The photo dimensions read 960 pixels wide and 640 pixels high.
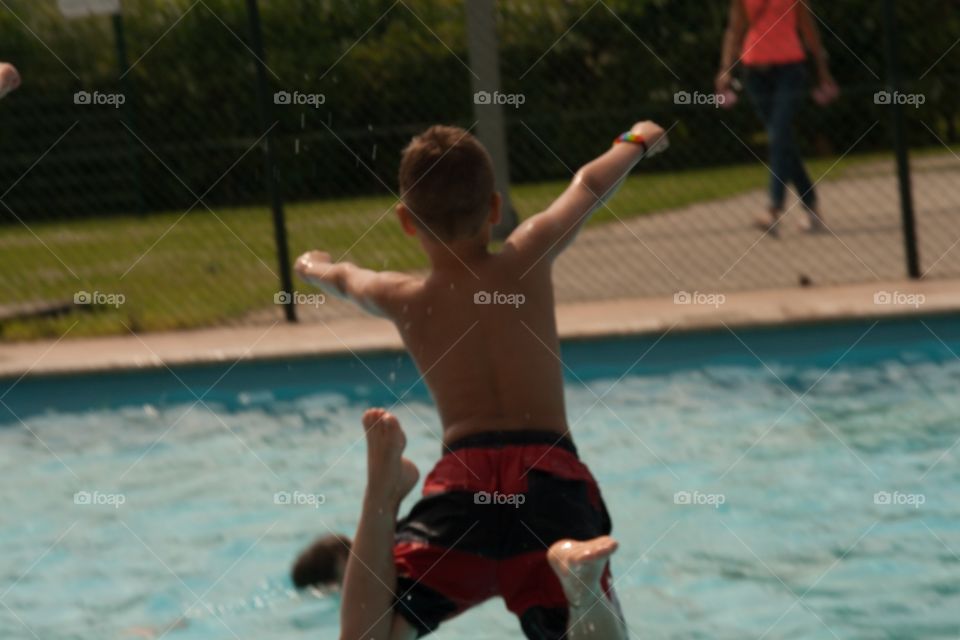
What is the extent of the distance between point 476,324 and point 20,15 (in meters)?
14.1

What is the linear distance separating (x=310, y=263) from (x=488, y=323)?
667mm

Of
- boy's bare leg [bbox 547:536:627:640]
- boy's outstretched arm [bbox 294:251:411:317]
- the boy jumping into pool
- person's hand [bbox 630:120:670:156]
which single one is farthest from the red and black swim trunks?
person's hand [bbox 630:120:670:156]

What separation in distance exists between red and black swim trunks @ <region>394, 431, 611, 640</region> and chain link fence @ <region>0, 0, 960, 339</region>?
6.66m

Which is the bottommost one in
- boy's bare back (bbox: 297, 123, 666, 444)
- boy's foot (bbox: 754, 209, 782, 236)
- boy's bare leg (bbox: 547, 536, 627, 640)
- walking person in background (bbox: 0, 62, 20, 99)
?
boy's bare leg (bbox: 547, 536, 627, 640)

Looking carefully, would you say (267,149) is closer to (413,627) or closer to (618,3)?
(413,627)

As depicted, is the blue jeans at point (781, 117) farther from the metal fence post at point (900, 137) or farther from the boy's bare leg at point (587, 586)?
the boy's bare leg at point (587, 586)

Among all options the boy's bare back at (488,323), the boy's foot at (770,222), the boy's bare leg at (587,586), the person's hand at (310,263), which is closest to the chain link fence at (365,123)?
the boy's foot at (770,222)

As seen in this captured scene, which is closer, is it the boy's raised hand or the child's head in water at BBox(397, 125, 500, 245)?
the child's head in water at BBox(397, 125, 500, 245)

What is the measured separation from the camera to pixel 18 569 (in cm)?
584

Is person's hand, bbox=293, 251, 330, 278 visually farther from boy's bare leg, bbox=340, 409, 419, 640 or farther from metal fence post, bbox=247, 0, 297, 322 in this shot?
metal fence post, bbox=247, 0, 297, 322

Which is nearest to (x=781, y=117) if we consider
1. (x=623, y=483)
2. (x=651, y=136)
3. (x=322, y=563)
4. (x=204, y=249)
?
(x=623, y=483)

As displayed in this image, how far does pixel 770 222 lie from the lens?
9.86 meters

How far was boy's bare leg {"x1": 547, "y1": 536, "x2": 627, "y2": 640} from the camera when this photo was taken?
131 inches

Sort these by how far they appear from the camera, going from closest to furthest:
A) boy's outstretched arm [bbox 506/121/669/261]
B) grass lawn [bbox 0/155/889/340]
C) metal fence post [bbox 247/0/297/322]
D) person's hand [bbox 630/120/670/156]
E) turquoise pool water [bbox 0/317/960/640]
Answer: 1. boy's outstretched arm [bbox 506/121/669/261]
2. person's hand [bbox 630/120/670/156]
3. turquoise pool water [bbox 0/317/960/640]
4. metal fence post [bbox 247/0/297/322]
5. grass lawn [bbox 0/155/889/340]
